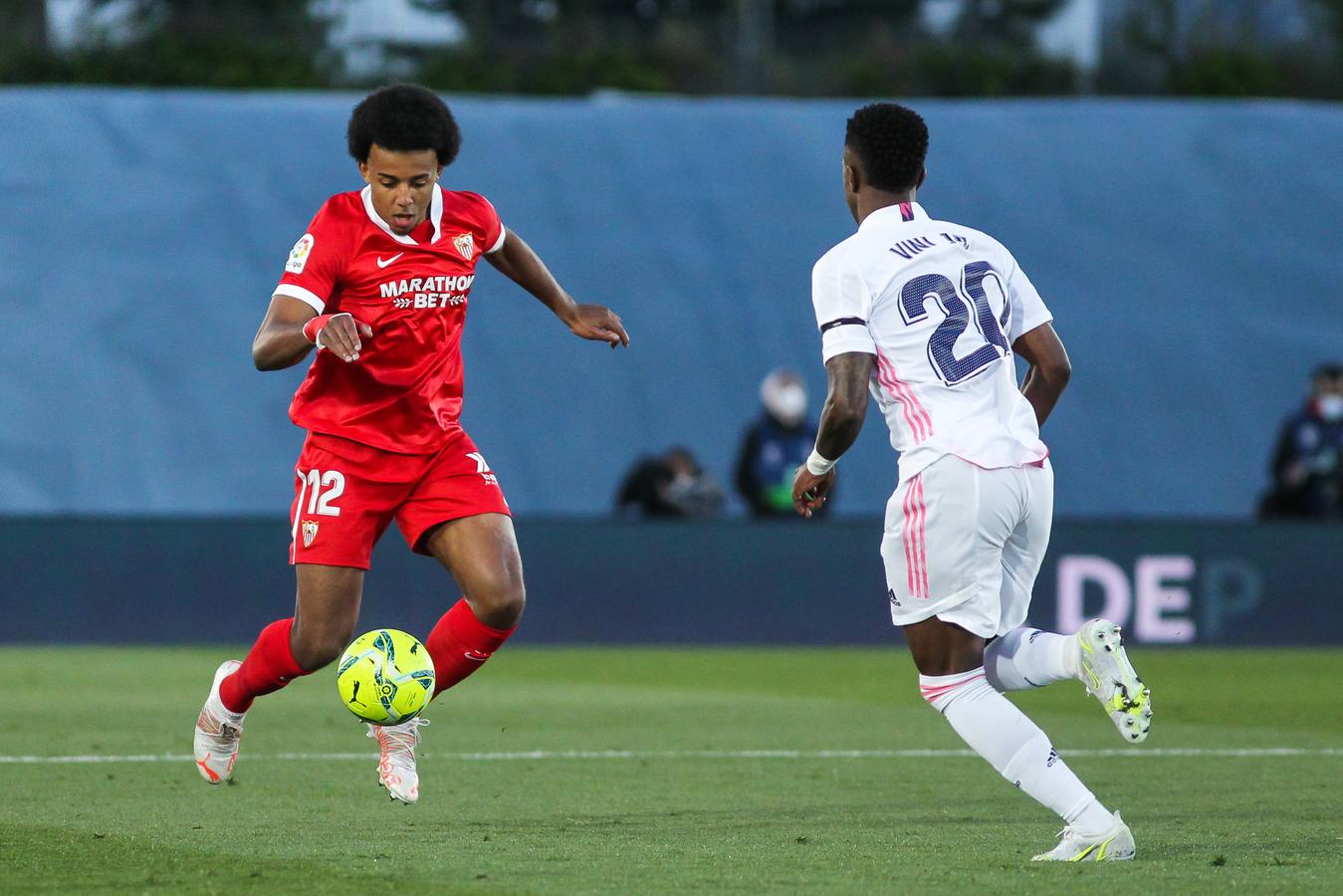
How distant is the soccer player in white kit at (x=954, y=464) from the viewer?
17.5 feet

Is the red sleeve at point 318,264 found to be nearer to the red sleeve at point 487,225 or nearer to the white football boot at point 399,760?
the red sleeve at point 487,225

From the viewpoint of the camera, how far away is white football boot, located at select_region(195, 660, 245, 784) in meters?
6.79

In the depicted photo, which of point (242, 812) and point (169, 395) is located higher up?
point (242, 812)

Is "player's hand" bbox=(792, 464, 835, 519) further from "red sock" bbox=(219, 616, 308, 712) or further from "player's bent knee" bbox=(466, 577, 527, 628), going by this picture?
"red sock" bbox=(219, 616, 308, 712)

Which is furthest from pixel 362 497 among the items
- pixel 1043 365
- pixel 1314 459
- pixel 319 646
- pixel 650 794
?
pixel 1314 459

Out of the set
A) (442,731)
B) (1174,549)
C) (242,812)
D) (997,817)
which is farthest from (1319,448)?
(242,812)

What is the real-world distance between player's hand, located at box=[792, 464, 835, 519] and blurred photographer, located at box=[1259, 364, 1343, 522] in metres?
10.7

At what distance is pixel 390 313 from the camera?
6.34 m

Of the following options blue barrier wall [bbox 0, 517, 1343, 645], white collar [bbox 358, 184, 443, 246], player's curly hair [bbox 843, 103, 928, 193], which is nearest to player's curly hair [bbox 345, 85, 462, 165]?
white collar [bbox 358, 184, 443, 246]

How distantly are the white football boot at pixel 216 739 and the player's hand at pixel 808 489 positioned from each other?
2.22 meters

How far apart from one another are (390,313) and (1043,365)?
6.67ft

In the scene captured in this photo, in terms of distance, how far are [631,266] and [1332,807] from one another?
13348 millimetres

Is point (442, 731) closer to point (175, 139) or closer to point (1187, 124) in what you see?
point (175, 139)

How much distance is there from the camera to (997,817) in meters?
6.41
